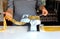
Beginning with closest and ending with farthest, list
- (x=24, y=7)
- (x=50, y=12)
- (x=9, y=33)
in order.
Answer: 1. (x=9, y=33)
2. (x=24, y=7)
3. (x=50, y=12)

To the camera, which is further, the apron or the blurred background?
the blurred background

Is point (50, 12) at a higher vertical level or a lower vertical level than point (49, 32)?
higher

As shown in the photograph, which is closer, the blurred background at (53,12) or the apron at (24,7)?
the apron at (24,7)

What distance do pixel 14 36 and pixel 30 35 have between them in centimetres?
13

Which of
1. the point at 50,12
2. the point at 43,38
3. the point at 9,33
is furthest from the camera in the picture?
the point at 50,12

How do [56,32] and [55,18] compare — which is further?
[55,18]

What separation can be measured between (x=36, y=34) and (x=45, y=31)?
11 cm

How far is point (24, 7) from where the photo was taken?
77.8 inches

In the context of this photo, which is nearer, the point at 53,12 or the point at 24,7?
the point at 24,7

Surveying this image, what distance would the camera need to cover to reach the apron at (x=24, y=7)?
193cm

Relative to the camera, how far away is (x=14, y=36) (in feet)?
3.83

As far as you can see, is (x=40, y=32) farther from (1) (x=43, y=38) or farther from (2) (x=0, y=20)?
(2) (x=0, y=20)

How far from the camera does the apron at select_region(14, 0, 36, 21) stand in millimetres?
1933

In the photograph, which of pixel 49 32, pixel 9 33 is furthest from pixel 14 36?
pixel 49 32
